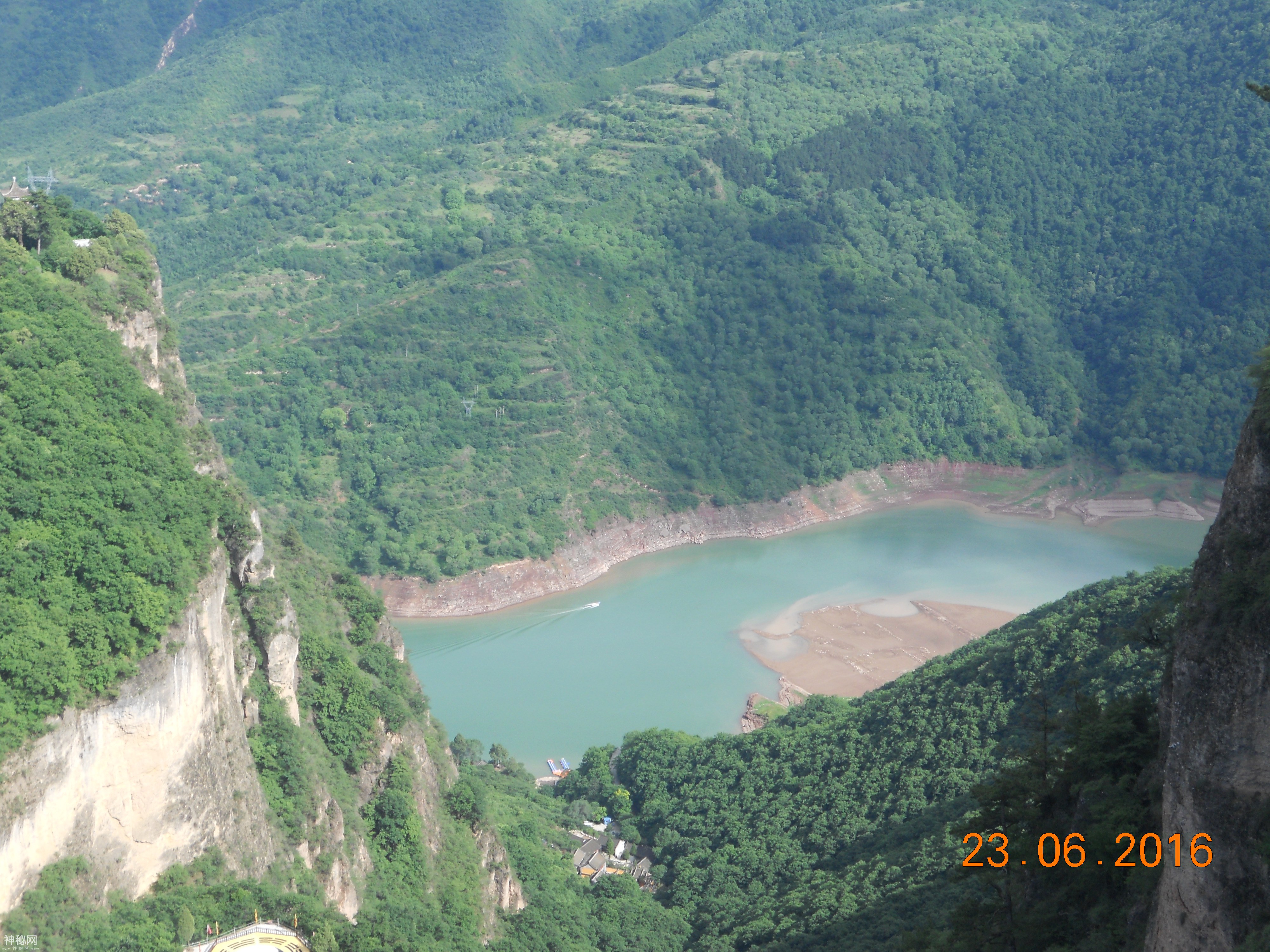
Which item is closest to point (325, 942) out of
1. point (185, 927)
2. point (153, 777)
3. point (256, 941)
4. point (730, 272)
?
point (256, 941)

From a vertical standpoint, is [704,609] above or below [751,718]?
above

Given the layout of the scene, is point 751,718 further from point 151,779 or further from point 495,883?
point 151,779

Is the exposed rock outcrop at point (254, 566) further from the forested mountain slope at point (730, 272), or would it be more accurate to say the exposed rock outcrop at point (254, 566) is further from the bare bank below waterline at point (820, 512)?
the forested mountain slope at point (730, 272)

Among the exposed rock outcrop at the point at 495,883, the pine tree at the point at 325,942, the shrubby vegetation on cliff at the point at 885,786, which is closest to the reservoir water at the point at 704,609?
the shrubby vegetation on cliff at the point at 885,786

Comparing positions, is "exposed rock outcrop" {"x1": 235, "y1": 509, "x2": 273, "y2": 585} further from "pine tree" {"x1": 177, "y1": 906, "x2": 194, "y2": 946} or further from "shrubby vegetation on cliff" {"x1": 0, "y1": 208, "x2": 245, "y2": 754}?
"pine tree" {"x1": 177, "y1": 906, "x2": 194, "y2": 946}

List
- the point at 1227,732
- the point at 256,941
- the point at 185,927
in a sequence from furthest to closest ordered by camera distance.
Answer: the point at 256,941
the point at 185,927
the point at 1227,732

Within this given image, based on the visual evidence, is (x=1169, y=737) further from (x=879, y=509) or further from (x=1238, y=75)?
(x=1238, y=75)

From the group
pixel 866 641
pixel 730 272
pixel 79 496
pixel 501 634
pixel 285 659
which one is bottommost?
pixel 866 641
